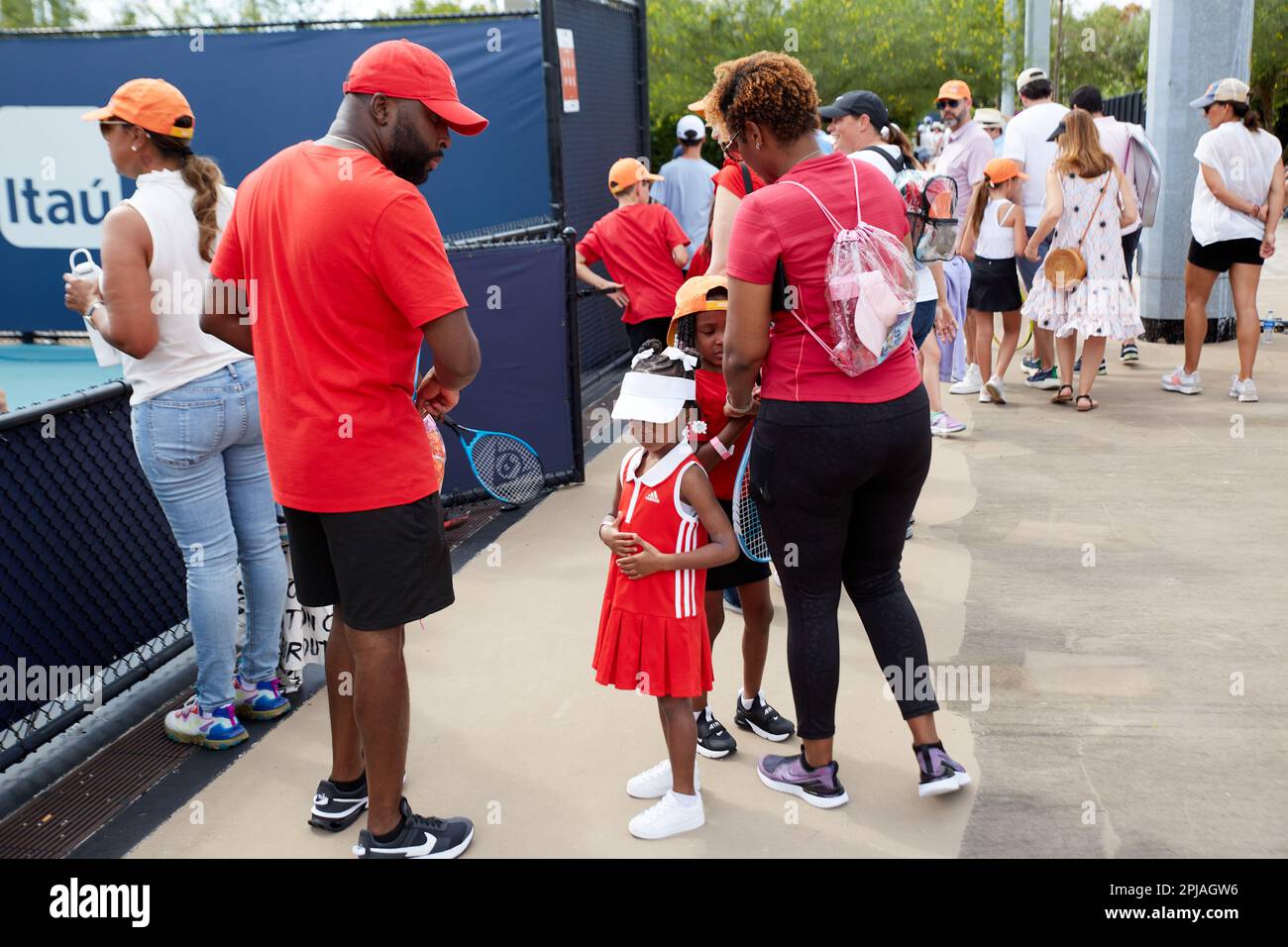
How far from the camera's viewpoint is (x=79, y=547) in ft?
13.9

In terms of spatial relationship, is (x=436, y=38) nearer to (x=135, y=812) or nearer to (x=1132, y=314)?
(x=1132, y=314)

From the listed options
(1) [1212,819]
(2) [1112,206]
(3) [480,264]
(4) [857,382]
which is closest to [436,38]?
(3) [480,264]

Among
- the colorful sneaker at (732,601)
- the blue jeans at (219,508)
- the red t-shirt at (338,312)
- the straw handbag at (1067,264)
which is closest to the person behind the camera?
the red t-shirt at (338,312)

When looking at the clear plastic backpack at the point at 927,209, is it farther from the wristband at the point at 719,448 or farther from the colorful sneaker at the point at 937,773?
the colorful sneaker at the point at 937,773

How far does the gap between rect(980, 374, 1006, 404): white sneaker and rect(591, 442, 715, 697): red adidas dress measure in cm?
569

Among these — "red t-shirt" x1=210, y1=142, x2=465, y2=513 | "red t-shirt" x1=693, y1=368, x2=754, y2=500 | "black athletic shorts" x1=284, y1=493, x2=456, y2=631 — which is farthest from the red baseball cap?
"red t-shirt" x1=693, y1=368, x2=754, y2=500

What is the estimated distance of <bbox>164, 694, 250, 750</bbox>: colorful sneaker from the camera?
4051 mm

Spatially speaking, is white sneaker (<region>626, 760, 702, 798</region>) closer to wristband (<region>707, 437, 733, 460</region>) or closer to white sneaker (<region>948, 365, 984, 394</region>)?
wristband (<region>707, 437, 733, 460</region>)

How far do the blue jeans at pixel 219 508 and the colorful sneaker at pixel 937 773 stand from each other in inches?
86.8

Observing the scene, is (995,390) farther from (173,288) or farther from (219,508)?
(173,288)

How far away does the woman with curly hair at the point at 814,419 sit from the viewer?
3219 mm

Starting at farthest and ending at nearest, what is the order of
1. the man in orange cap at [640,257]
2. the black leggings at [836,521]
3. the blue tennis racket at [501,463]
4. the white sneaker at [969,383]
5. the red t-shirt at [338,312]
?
the white sneaker at [969,383] → the man in orange cap at [640,257] → the blue tennis racket at [501,463] → the black leggings at [836,521] → the red t-shirt at [338,312]

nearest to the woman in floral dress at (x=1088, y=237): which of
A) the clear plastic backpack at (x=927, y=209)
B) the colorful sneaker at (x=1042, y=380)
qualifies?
the colorful sneaker at (x=1042, y=380)

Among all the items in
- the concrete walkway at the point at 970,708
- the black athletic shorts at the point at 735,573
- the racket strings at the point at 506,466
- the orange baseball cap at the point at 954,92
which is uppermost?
the orange baseball cap at the point at 954,92
